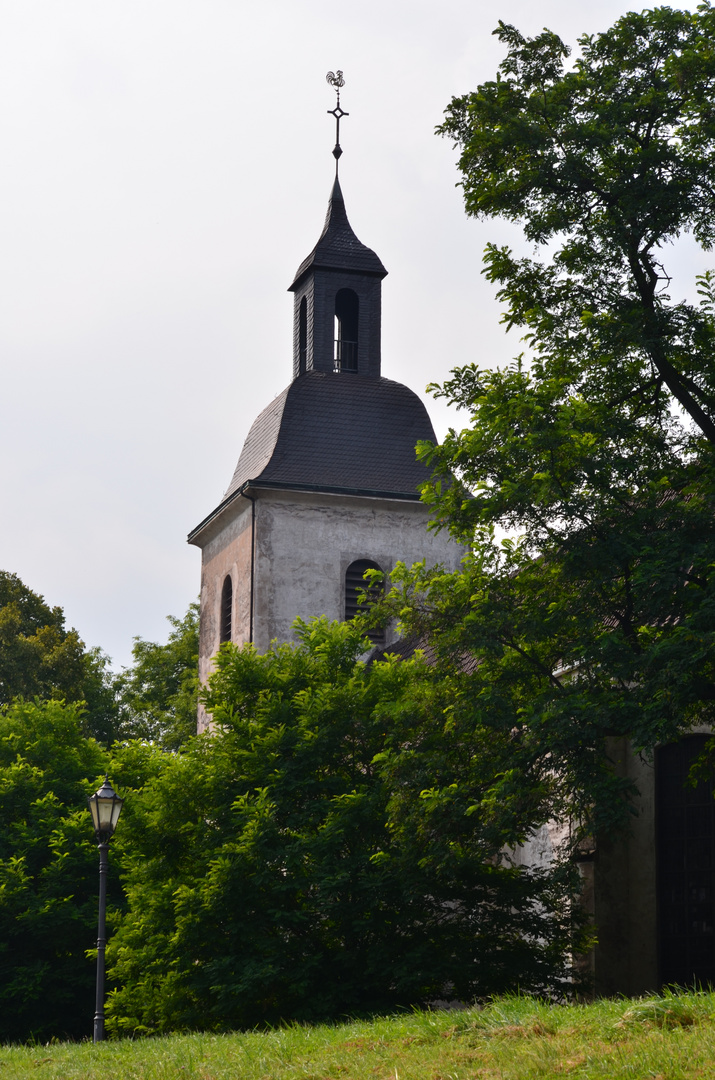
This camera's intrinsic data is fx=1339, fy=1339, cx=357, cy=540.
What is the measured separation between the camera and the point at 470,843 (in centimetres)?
1287

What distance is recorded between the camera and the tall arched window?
96.4 ft

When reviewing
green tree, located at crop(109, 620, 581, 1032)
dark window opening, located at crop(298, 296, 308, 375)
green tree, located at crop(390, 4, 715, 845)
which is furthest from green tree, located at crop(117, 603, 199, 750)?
green tree, located at crop(390, 4, 715, 845)

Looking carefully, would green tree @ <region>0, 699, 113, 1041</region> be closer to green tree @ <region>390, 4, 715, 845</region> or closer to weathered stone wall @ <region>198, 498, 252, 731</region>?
weathered stone wall @ <region>198, 498, 252, 731</region>

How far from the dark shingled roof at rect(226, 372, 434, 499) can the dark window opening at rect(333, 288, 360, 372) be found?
110 cm

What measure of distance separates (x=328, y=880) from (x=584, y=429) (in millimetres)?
5468

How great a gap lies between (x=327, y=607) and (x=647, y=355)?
15.1 meters

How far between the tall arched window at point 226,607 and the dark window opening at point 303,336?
16.5ft

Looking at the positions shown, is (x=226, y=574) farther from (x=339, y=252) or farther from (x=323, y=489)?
(x=339, y=252)

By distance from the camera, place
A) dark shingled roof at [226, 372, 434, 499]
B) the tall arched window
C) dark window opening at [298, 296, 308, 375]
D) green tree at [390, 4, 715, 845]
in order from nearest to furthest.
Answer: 1. green tree at [390, 4, 715, 845]
2. dark shingled roof at [226, 372, 434, 499]
3. the tall arched window
4. dark window opening at [298, 296, 308, 375]

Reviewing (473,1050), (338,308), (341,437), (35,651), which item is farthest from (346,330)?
(473,1050)

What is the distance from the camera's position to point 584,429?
12.6 meters

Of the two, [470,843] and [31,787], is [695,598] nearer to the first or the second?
[470,843]

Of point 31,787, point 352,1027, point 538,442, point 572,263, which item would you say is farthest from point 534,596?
point 31,787

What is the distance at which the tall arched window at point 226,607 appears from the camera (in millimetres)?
29375
